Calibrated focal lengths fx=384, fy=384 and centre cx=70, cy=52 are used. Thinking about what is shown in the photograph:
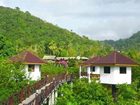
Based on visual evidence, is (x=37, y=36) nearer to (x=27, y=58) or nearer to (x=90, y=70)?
(x=90, y=70)

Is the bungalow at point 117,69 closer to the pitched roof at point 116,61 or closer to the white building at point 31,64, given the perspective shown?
the pitched roof at point 116,61

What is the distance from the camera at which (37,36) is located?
144 m

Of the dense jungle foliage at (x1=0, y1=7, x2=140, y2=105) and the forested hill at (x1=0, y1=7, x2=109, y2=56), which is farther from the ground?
the forested hill at (x1=0, y1=7, x2=109, y2=56)

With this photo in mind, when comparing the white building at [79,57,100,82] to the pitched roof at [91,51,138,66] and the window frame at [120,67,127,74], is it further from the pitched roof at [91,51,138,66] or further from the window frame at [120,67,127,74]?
the window frame at [120,67,127,74]

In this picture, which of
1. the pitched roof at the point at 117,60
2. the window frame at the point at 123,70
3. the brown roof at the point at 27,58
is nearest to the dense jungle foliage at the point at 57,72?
the window frame at the point at 123,70

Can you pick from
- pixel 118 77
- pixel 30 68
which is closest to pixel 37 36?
pixel 30 68

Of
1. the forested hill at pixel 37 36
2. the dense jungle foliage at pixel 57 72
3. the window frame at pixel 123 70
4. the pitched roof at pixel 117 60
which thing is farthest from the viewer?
the forested hill at pixel 37 36

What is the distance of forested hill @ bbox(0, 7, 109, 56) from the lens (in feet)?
376

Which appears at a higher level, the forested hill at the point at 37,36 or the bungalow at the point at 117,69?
the forested hill at the point at 37,36

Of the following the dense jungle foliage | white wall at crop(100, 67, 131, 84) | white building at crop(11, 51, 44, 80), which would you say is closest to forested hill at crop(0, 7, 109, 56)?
the dense jungle foliage

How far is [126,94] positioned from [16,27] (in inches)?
3983

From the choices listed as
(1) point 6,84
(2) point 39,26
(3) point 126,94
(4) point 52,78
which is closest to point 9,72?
(1) point 6,84

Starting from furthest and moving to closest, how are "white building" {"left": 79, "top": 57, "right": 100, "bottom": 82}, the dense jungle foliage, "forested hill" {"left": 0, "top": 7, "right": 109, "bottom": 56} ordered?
"forested hill" {"left": 0, "top": 7, "right": 109, "bottom": 56} → "white building" {"left": 79, "top": 57, "right": 100, "bottom": 82} → the dense jungle foliage

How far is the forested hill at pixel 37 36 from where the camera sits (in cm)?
11459
